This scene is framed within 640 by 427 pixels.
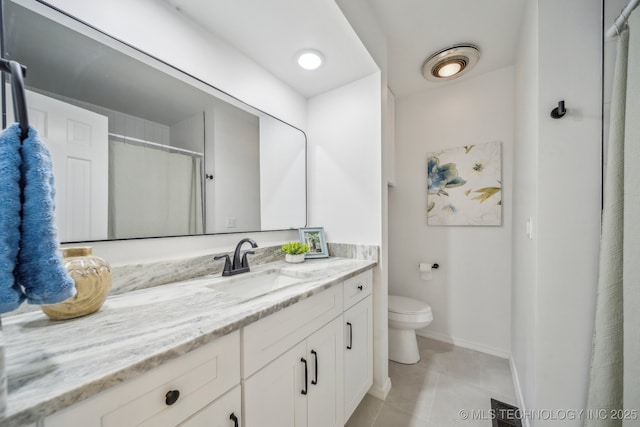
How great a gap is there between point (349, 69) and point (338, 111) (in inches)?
11.5

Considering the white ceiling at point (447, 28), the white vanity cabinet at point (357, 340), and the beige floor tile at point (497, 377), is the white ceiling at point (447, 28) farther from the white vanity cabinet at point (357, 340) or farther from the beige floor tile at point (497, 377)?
the beige floor tile at point (497, 377)

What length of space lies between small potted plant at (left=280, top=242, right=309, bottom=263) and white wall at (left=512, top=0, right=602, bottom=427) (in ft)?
4.10

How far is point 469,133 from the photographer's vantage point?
2.14m

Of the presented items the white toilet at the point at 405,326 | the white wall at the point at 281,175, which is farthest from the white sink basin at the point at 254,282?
the white toilet at the point at 405,326

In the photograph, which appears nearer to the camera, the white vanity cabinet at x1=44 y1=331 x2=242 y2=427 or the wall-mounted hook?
the white vanity cabinet at x1=44 y1=331 x2=242 y2=427

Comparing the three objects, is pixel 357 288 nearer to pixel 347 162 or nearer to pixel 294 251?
pixel 294 251

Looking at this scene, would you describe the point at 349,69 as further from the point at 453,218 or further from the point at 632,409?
the point at 632,409

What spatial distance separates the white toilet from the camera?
1.87 m

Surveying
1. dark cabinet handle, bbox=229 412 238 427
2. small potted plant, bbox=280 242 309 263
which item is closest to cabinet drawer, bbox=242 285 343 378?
dark cabinet handle, bbox=229 412 238 427

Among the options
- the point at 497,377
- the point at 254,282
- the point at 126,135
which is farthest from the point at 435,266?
the point at 126,135

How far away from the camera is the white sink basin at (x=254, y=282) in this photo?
1180 mm

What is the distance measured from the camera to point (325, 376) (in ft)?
3.69

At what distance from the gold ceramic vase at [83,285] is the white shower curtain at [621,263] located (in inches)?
70.4

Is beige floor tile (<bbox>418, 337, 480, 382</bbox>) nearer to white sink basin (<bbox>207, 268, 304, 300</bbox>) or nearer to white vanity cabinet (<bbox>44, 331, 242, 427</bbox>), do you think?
white sink basin (<bbox>207, 268, 304, 300</bbox>)
